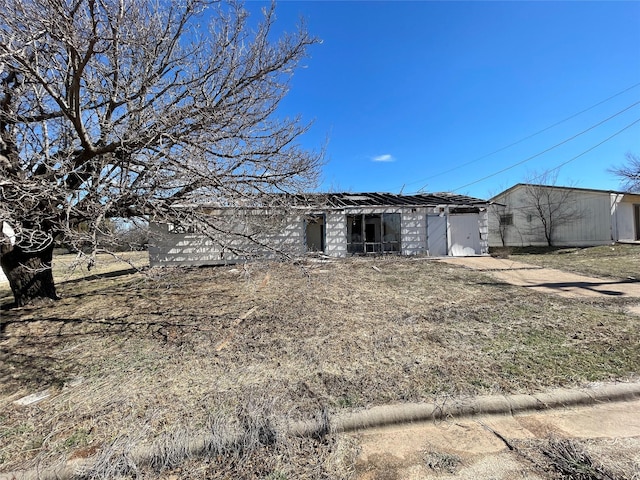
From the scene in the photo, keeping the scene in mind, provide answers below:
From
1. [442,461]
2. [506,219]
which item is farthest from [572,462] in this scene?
[506,219]

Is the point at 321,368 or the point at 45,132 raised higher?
the point at 45,132

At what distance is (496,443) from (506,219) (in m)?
23.3

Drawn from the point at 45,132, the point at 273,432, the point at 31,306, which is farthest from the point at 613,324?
the point at 31,306

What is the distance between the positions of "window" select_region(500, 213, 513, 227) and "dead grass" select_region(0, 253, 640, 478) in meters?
18.1

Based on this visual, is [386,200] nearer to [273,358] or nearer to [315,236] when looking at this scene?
[315,236]

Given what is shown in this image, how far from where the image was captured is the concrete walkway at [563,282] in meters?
6.62

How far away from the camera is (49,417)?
273 cm

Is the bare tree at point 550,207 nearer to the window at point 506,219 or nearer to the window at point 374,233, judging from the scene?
the window at point 506,219

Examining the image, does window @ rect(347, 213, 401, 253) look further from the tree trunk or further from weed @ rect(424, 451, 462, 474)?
weed @ rect(424, 451, 462, 474)

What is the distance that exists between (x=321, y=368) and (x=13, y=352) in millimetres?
4112

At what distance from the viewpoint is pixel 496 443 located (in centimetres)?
226

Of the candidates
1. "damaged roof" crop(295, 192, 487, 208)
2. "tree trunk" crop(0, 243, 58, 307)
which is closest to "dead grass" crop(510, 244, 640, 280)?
"damaged roof" crop(295, 192, 487, 208)

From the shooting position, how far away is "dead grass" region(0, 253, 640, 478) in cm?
252

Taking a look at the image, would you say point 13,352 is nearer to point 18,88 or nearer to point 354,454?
point 18,88
